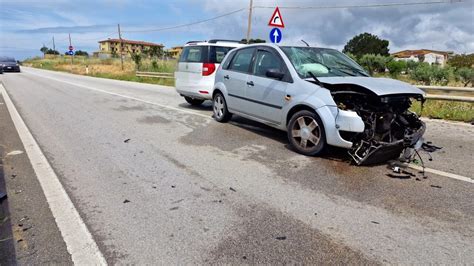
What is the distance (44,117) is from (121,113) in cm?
187

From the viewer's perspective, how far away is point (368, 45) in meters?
83.6

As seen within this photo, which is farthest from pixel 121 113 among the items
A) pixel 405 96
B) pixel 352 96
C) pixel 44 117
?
pixel 405 96

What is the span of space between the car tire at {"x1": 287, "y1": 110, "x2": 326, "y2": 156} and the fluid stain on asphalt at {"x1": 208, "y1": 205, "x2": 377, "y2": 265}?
6.72 ft

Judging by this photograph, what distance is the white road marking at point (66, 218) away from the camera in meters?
2.74

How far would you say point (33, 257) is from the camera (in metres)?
2.70

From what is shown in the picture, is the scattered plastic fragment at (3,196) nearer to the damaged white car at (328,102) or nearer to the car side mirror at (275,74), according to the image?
the damaged white car at (328,102)

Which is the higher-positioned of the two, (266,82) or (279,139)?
(266,82)

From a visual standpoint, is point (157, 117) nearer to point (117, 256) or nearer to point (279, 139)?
point (279, 139)

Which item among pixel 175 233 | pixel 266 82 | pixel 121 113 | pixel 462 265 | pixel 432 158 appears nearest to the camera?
pixel 462 265

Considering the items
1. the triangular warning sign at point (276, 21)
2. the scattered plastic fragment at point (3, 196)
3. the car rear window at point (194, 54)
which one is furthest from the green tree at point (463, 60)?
the scattered plastic fragment at point (3, 196)

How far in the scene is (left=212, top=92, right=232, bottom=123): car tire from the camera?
25.2 ft

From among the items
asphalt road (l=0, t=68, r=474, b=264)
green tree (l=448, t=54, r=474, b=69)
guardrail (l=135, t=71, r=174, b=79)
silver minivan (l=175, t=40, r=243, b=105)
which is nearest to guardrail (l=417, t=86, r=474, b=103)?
asphalt road (l=0, t=68, r=474, b=264)

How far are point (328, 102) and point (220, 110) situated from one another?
3.46m

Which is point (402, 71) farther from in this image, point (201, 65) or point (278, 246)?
point (278, 246)
